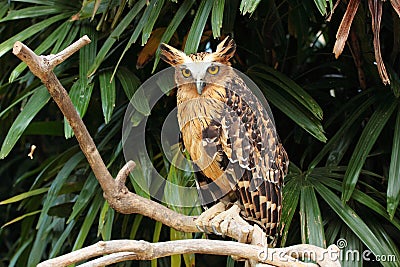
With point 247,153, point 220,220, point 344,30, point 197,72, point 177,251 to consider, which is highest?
point 344,30

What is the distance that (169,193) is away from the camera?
184cm

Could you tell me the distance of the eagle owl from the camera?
1452 millimetres

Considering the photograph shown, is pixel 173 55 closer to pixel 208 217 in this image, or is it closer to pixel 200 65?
pixel 200 65

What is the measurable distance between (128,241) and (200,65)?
1.36 ft

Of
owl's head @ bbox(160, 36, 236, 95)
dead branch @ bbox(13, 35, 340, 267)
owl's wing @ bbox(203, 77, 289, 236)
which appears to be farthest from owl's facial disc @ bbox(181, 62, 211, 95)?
dead branch @ bbox(13, 35, 340, 267)

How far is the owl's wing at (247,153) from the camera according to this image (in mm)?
1493

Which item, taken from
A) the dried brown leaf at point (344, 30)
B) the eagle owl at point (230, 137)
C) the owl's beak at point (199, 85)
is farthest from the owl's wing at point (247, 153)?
the dried brown leaf at point (344, 30)

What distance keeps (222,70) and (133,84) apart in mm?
517

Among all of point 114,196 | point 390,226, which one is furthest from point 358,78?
point 114,196

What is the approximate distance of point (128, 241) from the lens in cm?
116

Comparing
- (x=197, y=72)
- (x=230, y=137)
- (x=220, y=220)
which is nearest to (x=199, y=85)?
(x=197, y=72)

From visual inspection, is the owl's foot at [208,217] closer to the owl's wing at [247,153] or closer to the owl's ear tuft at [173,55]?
the owl's wing at [247,153]

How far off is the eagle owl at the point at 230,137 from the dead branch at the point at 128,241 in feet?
0.27

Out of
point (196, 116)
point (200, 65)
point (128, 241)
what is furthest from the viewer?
point (196, 116)
